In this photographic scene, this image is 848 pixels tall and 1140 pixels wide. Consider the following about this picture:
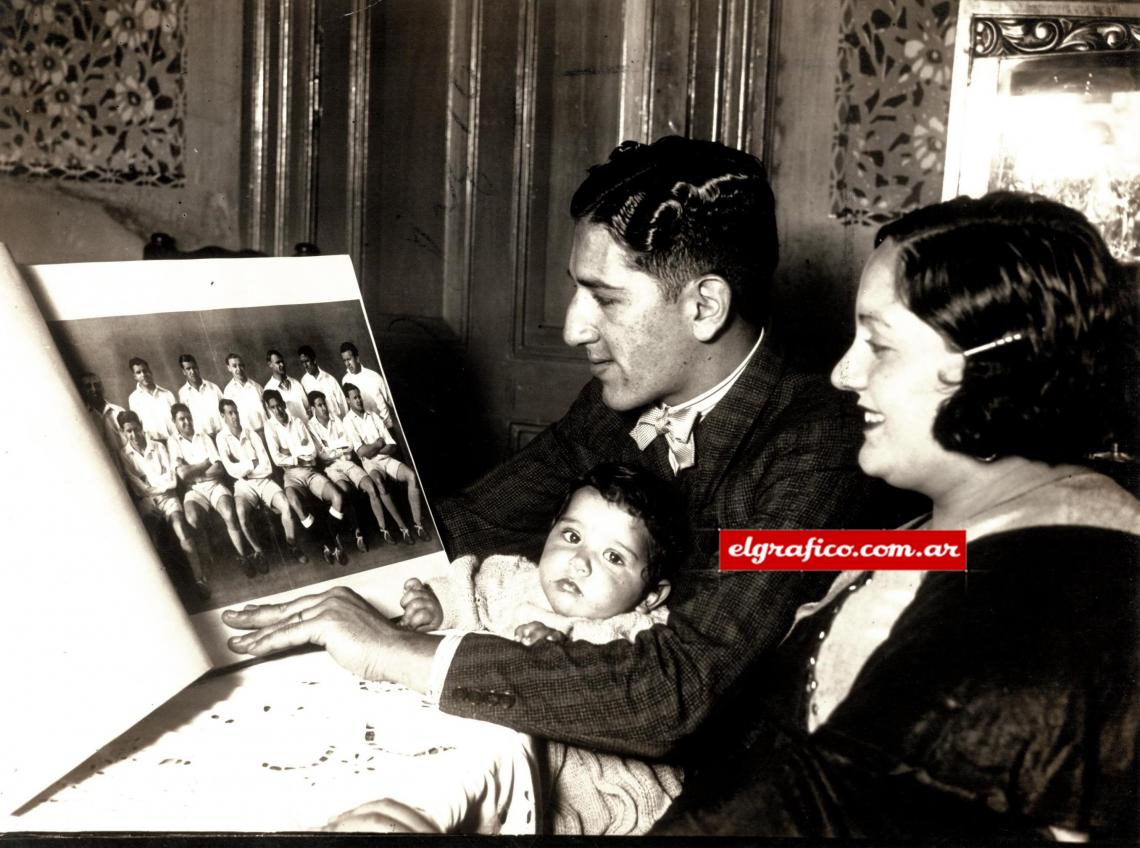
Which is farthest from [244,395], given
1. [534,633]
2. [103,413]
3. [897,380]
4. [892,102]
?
[892,102]

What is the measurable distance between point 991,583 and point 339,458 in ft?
2.07

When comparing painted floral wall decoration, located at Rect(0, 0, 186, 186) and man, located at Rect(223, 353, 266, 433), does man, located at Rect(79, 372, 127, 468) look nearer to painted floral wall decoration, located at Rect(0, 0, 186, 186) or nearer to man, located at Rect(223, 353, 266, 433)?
man, located at Rect(223, 353, 266, 433)

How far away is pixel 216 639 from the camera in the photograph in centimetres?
92

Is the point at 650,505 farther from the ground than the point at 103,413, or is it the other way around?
the point at 103,413

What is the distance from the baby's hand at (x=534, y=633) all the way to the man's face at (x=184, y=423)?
36 centimetres

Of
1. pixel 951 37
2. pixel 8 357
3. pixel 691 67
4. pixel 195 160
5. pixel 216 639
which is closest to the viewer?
pixel 8 357

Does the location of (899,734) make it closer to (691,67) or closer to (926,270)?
(926,270)

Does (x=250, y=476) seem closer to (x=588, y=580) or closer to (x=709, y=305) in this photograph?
(x=588, y=580)

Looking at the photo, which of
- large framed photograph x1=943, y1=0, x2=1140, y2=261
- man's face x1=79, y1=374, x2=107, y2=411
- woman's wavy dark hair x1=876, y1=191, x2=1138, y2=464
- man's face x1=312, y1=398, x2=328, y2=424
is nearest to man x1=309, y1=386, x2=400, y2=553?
man's face x1=312, y1=398, x2=328, y2=424

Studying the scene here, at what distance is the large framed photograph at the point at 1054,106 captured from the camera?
1012 millimetres

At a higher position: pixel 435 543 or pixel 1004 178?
pixel 1004 178

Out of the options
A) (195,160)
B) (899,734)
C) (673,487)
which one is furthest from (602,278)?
(195,160)

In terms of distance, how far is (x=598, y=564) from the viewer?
1.06 m

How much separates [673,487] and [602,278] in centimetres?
24
